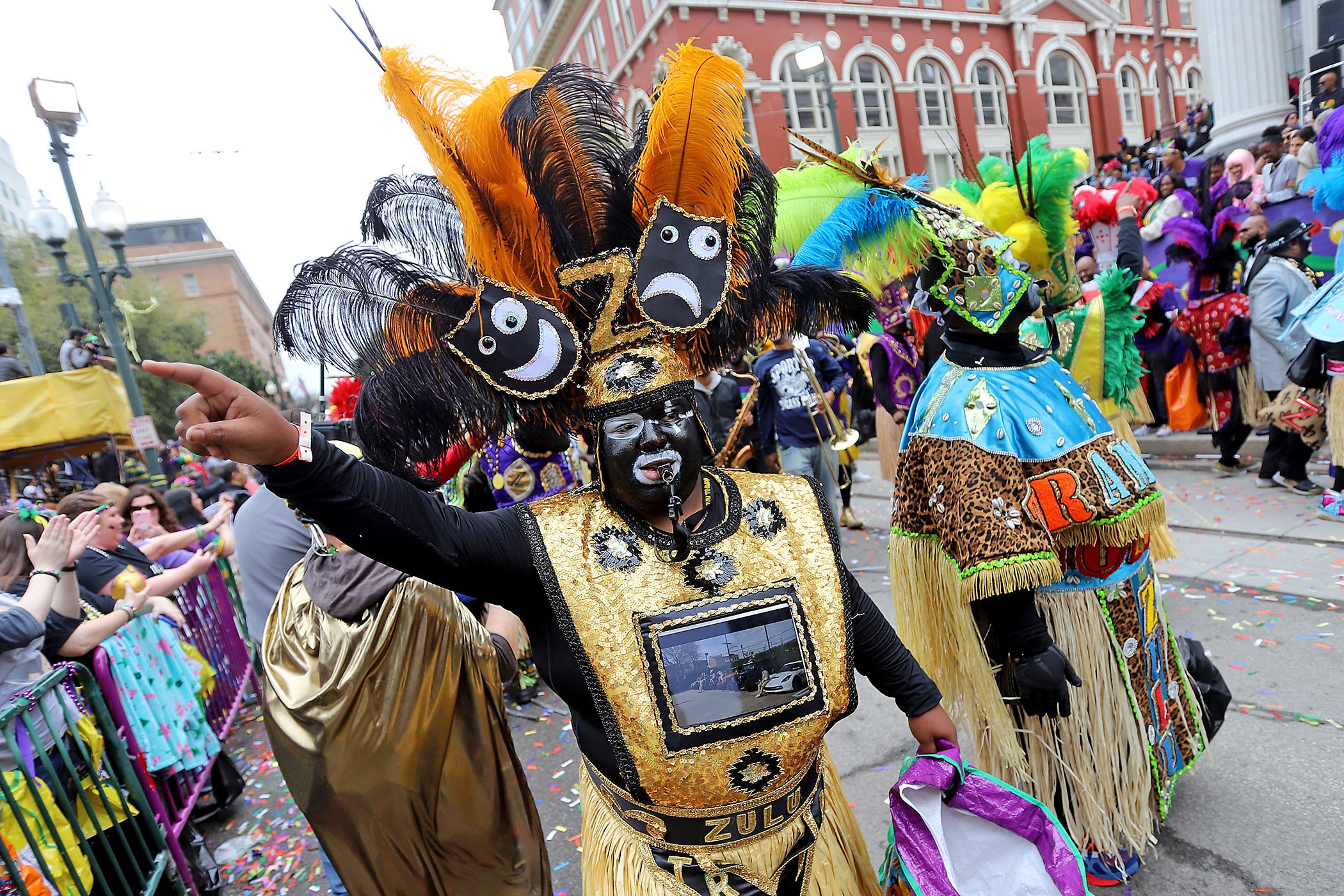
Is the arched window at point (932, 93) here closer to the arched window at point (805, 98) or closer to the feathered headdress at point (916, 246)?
the arched window at point (805, 98)

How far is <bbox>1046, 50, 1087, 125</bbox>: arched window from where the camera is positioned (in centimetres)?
2897

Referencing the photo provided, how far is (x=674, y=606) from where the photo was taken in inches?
58.6

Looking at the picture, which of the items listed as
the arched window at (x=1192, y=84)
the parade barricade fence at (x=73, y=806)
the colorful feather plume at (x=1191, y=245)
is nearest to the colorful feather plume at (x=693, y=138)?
the parade barricade fence at (x=73, y=806)

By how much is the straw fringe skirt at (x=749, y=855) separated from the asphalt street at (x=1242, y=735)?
3.72 ft

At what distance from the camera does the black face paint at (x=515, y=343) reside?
4.94 ft

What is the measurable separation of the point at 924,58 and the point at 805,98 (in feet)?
17.4

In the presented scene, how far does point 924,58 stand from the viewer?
26.3 meters

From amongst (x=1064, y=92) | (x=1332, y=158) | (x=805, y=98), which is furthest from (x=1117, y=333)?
(x=1064, y=92)

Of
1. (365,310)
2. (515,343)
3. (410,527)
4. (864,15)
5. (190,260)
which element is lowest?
(410,527)

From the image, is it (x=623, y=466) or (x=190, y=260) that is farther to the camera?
(x=190, y=260)

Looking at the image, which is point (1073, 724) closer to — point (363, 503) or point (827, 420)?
point (363, 503)

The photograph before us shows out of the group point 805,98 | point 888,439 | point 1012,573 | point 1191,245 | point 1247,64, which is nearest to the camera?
point 1012,573

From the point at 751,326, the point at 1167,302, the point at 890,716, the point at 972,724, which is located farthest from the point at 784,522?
the point at 1167,302

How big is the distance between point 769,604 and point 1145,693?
5.10ft
